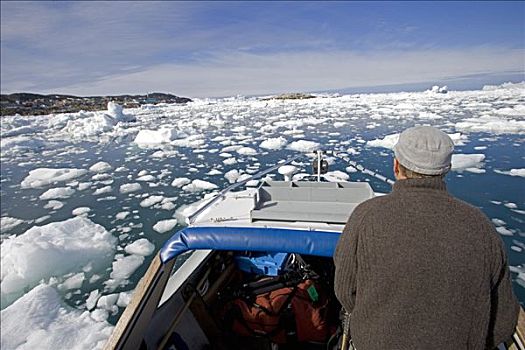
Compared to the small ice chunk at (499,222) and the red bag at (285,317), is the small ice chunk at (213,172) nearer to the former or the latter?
the small ice chunk at (499,222)

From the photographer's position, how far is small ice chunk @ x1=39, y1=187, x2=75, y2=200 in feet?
24.2

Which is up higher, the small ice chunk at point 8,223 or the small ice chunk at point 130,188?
the small ice chunk at point 130,188

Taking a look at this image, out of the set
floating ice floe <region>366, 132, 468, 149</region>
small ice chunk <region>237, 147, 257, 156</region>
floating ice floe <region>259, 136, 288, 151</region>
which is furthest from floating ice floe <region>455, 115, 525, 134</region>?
small ice chunk <region>237, 147, 257, 156</region>

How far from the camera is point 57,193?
7500 millimetres

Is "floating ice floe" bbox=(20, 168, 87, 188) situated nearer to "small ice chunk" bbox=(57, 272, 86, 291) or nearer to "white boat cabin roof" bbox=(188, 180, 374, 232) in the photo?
"small ice chunk" bbox=(57, 272, 86, 291)

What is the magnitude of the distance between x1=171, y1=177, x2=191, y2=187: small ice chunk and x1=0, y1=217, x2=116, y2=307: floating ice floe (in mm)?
2743

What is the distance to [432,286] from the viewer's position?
2.61ft

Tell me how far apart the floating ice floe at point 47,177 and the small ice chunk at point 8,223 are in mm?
2681

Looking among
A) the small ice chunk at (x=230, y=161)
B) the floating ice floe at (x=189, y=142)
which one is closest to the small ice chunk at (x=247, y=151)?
the small ice chunk at (x=230, y=161)

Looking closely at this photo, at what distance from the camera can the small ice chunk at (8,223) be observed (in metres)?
5.63

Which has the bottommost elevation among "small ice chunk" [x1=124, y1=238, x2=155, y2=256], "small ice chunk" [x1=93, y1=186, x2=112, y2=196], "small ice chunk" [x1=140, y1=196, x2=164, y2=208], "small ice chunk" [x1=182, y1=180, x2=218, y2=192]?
"small ice chunk" [x1=124, y1=238, x2=155, y2=256]

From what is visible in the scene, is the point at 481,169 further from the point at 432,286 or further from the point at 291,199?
the point at 432,286

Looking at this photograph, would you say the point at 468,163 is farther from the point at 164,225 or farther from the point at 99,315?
the point at 99,315

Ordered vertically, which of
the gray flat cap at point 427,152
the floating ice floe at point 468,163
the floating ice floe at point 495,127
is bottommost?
the floating ice floe at point 468,163
